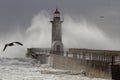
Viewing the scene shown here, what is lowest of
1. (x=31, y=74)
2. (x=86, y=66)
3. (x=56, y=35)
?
(x=31, y=74)

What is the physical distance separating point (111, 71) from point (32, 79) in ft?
13.1

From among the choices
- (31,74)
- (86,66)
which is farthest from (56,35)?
(86,66)

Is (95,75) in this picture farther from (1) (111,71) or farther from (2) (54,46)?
(2) (54,46)

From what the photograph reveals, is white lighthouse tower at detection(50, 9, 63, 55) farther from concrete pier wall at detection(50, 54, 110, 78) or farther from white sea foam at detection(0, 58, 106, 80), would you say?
white sea foam at detection(0, 58, 106, 80)

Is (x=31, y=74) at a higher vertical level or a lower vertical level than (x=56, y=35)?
lower

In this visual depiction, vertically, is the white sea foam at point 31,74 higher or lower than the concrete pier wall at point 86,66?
lower

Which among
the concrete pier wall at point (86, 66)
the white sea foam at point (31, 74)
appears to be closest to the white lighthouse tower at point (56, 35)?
the concrete pier wall at point (86, 66)

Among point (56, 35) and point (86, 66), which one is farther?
point (56, 35)

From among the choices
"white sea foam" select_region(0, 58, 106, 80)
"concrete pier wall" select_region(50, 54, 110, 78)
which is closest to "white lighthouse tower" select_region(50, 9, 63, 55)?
"concrete pier wall" select_region(50, 54, 110, 78)

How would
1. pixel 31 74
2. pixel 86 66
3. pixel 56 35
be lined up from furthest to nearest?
pixel 56 35 → pixel 31 74 → pixel 86 66

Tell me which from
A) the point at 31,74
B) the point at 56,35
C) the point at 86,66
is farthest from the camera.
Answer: the point at 56,35

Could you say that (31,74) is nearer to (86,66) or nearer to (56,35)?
(86,66)

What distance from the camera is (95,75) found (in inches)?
763

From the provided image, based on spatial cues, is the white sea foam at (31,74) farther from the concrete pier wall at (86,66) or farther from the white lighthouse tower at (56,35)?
the white lighthouse tower at (56,35)
